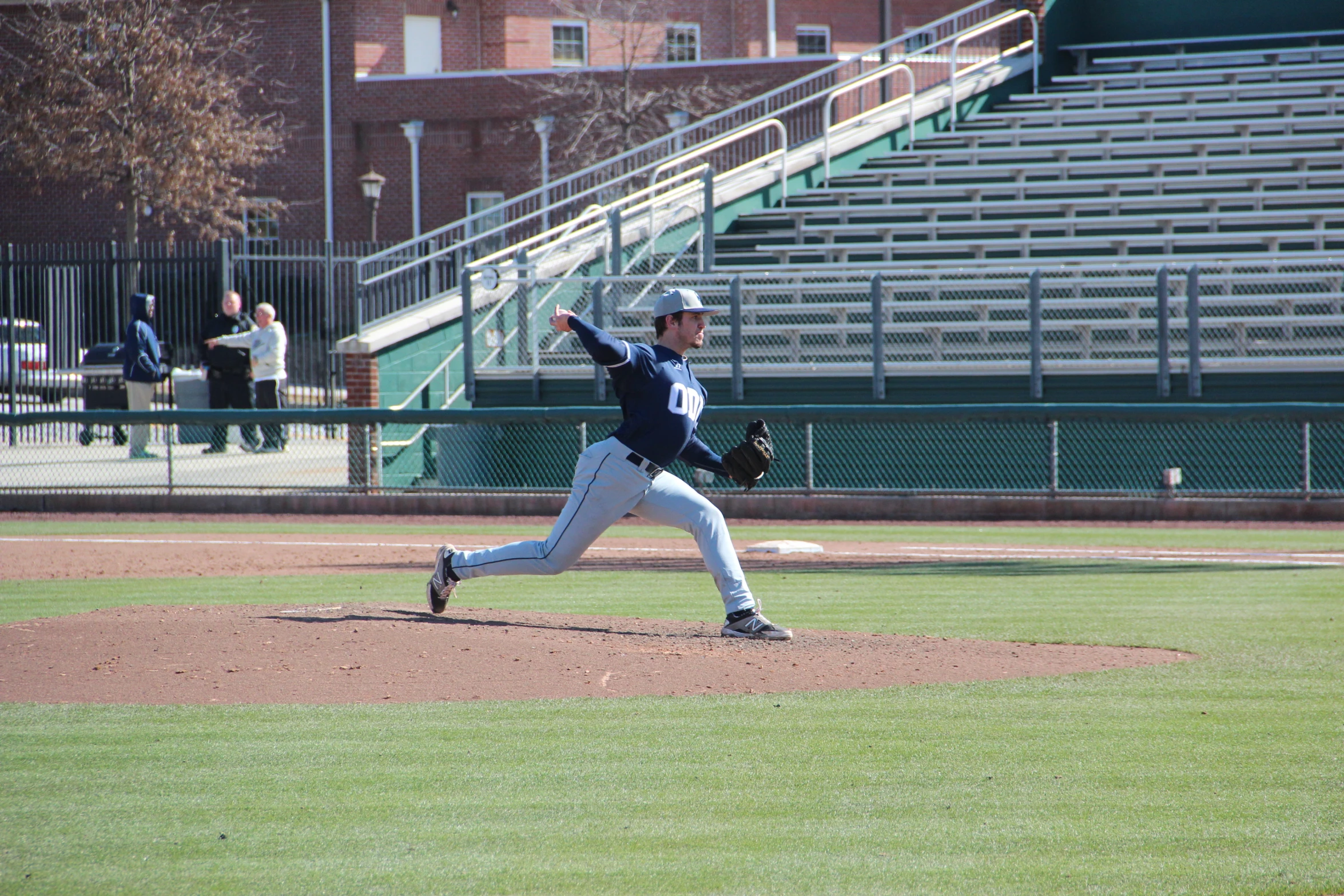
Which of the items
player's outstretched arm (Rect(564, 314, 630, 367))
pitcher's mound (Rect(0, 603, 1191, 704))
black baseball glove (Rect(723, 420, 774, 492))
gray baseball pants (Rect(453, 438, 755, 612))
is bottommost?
pitcher's mound (Rect(0, 603, 1191, 704))

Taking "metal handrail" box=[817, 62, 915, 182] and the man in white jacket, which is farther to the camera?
"metal handrail" box=[817, 62, 915, 182]

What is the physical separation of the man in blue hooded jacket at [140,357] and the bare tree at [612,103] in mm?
16487

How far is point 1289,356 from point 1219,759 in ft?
44.6

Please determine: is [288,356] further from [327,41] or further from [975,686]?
[975,686]

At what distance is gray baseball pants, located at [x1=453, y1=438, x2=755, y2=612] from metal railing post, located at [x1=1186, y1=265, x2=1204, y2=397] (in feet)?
35.1

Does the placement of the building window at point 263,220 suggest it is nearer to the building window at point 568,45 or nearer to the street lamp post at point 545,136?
the street lamp post at point 545,136

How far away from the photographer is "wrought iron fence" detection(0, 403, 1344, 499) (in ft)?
53.8

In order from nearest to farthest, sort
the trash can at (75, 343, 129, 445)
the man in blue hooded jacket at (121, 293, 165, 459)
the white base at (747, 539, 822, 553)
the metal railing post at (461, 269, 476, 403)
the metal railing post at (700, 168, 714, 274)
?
the white base at (747, 539, 822, 553) < the metal railing post at (461, 269, 476, 403) < the man in blue hooded jacket at (121, 293, 165, 459) < the metal railing post at (700, 168, 714, 274) < the trash can at (75, 343, 129, 445)

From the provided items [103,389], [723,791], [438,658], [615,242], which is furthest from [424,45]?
[723,791]

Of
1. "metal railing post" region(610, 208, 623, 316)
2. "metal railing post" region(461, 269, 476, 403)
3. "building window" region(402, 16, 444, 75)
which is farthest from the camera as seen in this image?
"building window" region(402, 16, 444, 75)

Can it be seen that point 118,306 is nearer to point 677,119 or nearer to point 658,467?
point 677,119

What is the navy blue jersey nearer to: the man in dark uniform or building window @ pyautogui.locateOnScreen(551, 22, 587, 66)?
the man in dark uniform

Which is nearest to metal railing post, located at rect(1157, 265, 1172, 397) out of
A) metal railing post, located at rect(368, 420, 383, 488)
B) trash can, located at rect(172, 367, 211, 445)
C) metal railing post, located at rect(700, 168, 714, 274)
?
metal railing post, located at rect(700, 168, 714, 274)

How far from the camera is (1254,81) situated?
26.5 metres
